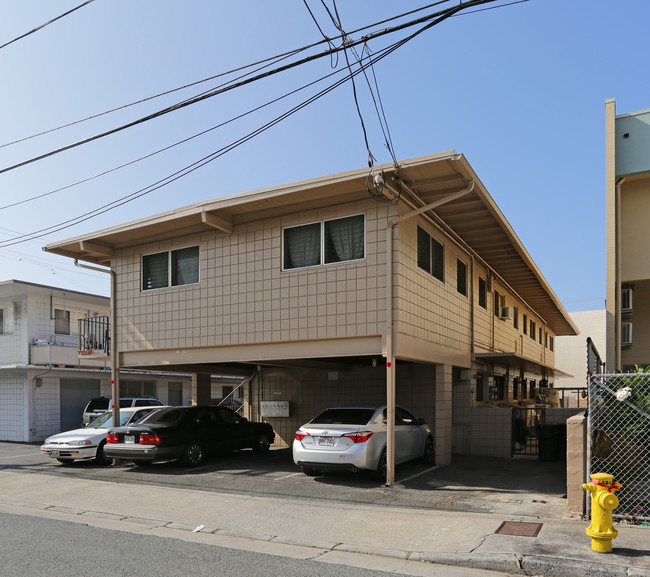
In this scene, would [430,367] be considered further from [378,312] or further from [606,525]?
[606,525]

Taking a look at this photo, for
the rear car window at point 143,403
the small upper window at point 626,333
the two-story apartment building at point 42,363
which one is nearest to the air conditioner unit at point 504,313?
the small upper window at point 626,333

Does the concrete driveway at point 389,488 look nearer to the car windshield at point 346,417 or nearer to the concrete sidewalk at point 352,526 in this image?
the concrete sidewalk at point 352,526

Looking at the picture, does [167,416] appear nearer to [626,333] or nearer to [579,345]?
[626,333]

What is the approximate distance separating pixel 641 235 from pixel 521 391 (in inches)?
419

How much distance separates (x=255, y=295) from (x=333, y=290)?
79.6 inches

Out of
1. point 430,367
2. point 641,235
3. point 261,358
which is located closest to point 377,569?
point 261,358

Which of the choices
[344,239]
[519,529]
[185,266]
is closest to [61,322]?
[185,266]

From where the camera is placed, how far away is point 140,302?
15.7 m

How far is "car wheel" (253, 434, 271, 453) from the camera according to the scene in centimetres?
1656

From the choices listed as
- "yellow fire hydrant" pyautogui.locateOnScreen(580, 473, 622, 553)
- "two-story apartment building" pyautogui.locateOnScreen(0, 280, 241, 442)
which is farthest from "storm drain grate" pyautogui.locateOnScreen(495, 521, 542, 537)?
"two-story apartment building" pyautogui.locateOnScreen(0, 280, 241, 442)

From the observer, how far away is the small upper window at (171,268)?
49.1 feet

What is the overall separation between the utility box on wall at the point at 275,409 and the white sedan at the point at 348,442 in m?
5.72

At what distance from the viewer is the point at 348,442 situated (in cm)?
1116

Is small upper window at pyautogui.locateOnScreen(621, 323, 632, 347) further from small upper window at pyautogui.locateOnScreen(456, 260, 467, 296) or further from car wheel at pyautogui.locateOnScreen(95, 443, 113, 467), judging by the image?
car wheel at pyautogui.locateOnScreen(95, 443, 113, 467)
